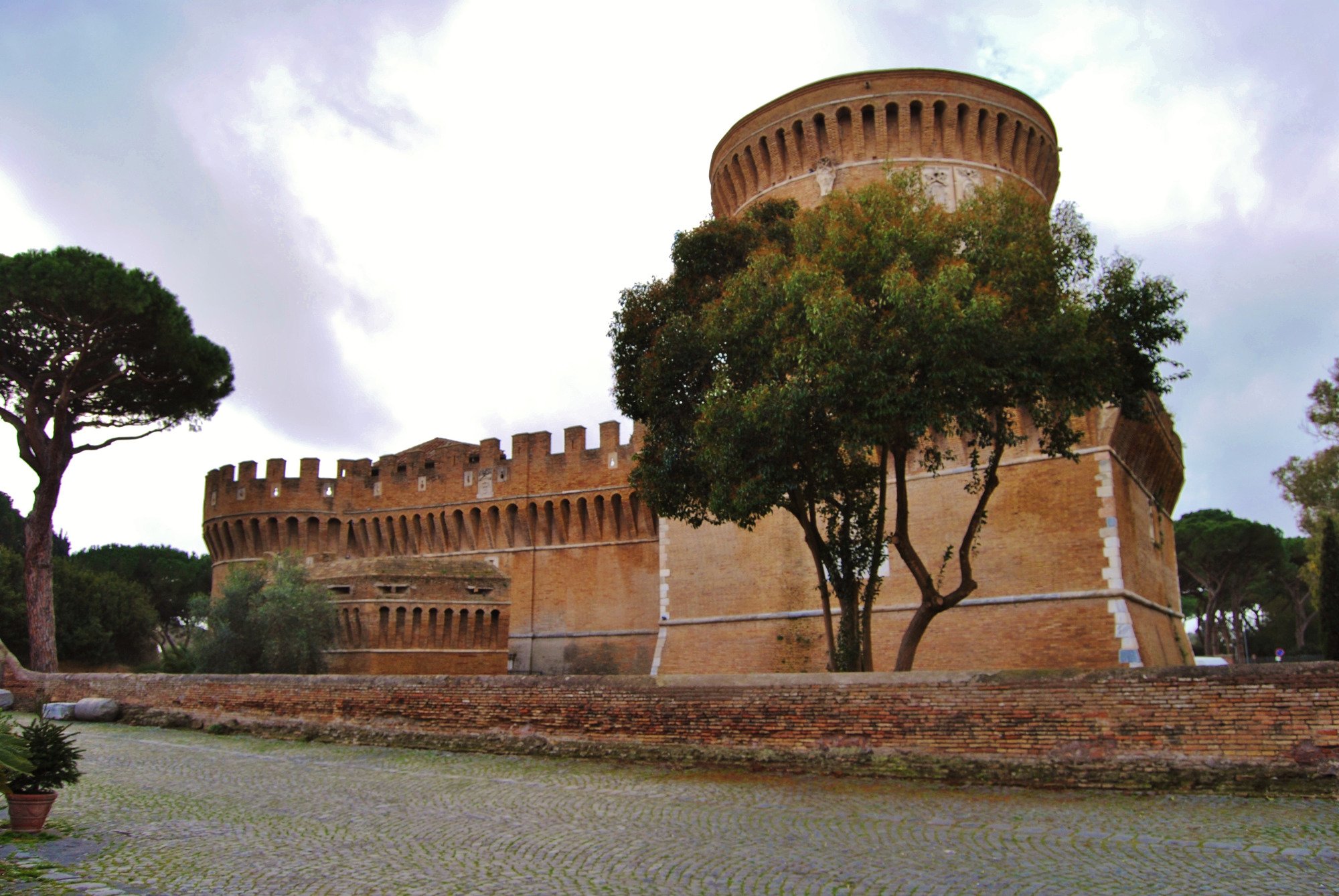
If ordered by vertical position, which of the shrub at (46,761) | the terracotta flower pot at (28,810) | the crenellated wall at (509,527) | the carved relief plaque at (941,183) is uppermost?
the carved relief plaque at (941,183)

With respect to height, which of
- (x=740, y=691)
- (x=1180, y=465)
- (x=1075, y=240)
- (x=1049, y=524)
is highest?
(x=1075, y=240)

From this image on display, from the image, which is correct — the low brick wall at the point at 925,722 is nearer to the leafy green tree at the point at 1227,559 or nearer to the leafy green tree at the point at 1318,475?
the leafy green tree at the point at 1318,475

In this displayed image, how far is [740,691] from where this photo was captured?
9742 mm

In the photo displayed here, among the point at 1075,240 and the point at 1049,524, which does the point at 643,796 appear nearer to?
the point at 1075,240

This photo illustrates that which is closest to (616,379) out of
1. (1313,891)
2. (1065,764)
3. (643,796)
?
(643,796)

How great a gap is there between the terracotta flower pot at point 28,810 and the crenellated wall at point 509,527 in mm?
16423

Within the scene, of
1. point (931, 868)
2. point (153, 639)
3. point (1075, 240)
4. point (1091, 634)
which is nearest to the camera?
point (931, 868)

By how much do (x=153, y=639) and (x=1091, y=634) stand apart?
3158cm

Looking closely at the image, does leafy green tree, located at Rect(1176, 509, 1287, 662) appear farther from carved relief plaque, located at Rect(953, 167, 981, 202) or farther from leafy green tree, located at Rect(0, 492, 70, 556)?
leafy green tree, located at Rect(0, 492, 70, 556)

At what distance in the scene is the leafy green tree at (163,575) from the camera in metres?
41.6

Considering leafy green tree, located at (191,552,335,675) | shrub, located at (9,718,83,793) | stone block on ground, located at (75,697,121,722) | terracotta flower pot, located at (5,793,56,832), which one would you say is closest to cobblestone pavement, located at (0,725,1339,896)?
terracotta flower pot, located at (5,793,56,832)

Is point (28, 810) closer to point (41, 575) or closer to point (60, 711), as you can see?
point (60, 711)

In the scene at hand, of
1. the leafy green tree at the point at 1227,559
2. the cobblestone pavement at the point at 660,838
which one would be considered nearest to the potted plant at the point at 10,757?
the cobblestone pavement at the point at 660,838

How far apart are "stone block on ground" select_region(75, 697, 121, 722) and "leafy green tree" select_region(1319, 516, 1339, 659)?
2440cm
